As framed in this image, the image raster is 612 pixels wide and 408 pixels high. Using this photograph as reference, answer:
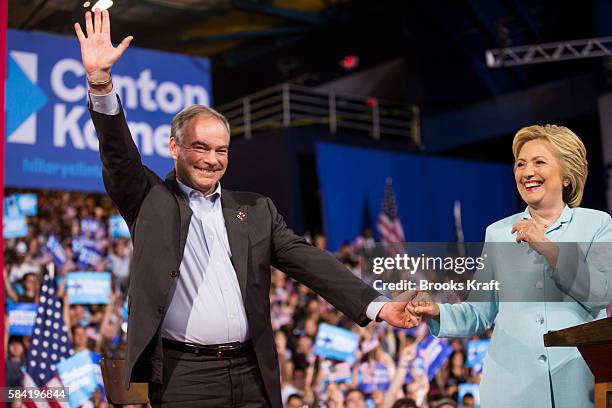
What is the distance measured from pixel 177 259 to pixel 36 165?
4.30m

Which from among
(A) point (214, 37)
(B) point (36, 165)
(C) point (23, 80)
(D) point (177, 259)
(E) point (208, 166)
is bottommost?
(D) point (177, 259)

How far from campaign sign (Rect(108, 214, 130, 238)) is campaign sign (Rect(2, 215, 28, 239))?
1150 millimetres

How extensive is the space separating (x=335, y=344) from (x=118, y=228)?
3.54 m

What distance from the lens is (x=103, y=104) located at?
7.17ft

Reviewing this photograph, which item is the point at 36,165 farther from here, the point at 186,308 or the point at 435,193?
the point at 435,193

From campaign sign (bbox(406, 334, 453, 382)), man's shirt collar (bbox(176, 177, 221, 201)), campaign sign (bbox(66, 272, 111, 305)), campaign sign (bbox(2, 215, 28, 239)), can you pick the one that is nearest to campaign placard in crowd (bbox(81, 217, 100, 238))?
campaign sign (bbox(2, 215, 28, 239))

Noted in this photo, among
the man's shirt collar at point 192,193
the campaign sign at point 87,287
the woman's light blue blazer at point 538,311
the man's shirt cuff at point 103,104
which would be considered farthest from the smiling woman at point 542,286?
the campaign sign at point 87,287

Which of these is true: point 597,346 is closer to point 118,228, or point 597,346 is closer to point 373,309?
point 373,309

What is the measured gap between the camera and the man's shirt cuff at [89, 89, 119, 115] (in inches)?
86.0

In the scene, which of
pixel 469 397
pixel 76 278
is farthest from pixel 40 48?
pixel 469 397

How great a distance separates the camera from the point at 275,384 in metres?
2.29

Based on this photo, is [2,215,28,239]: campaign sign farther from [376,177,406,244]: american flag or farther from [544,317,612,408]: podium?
[544,317,612,408]: podium

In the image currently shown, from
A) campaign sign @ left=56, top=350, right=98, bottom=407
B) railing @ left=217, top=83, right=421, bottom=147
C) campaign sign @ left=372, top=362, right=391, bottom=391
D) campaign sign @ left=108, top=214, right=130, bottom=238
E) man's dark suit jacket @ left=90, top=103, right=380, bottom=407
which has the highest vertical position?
railing @ left=217, top=83, right=421, bottom=147

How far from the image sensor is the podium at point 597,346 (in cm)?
195
